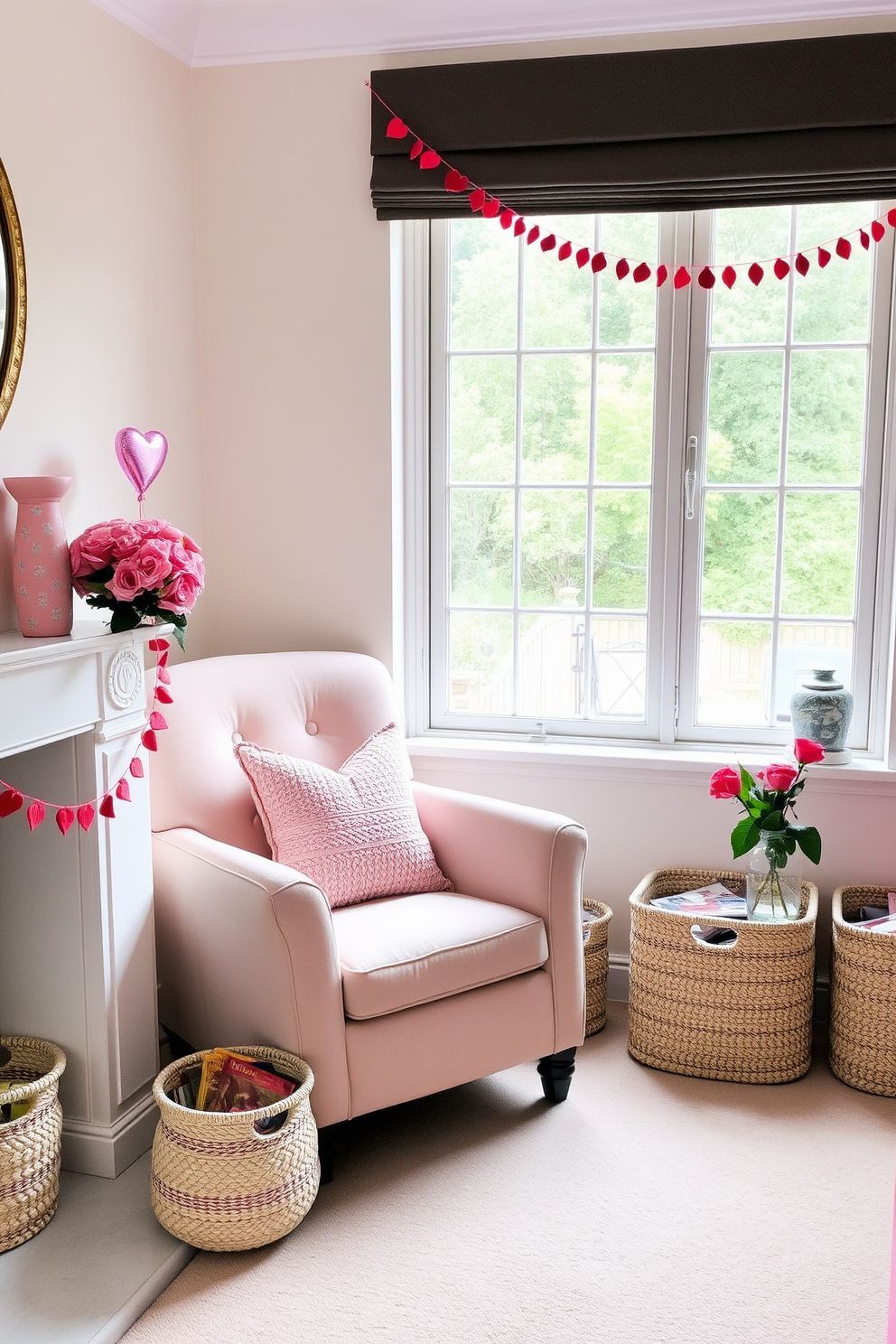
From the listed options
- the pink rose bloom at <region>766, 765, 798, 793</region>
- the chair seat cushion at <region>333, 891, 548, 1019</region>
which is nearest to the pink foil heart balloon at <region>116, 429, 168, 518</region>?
the chair seat cushion at <region>333, 891, 548, 1019</region>

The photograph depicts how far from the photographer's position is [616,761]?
292 cm

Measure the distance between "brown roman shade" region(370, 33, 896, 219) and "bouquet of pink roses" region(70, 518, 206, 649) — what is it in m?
1.27

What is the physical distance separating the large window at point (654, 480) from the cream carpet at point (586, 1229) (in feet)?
3.30

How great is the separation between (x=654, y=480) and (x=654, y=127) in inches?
33.2

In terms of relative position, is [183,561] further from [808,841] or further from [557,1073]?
[808,841]

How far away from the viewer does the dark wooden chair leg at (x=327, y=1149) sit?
2.17 m

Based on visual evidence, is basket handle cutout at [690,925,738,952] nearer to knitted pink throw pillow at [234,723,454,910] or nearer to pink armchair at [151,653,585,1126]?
pink armchair at [151,653,585,1126]

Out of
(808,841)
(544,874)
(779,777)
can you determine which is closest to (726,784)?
(779,777)

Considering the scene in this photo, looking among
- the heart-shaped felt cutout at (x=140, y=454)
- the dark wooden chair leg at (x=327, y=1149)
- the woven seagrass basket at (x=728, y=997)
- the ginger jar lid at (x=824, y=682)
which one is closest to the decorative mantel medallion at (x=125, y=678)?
the heart-shaped felt cutout at (x=140, y=454)

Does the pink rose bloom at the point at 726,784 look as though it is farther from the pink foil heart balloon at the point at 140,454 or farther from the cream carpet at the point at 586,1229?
the pink foil heart balloon at the point at 140,454

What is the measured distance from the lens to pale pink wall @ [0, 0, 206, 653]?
7.36 feet

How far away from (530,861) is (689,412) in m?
1.28

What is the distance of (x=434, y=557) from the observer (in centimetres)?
314

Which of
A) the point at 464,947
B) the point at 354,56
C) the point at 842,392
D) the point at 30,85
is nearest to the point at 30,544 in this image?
the point at 30,85
